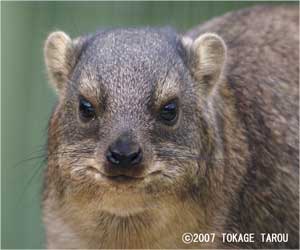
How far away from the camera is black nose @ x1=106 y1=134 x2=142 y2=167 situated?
22.2ft

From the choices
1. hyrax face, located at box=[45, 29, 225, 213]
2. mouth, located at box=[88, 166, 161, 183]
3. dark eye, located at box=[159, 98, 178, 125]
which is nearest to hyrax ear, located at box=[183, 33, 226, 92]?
hyrax face, located at box=[45, 29, 225, 213]

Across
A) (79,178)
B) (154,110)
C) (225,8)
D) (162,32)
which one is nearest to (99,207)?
(79,178)

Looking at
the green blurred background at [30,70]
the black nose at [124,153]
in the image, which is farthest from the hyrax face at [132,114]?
the green blurred background at [30,70]

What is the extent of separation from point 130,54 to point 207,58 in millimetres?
680

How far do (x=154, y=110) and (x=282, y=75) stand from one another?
76.1 inches

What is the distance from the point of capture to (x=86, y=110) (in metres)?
7.37

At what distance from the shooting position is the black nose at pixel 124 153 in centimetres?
677

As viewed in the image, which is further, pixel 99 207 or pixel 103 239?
pixel 103 239

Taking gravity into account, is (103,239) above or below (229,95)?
below

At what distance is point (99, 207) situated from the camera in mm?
7520

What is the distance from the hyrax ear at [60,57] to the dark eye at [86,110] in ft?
1.65

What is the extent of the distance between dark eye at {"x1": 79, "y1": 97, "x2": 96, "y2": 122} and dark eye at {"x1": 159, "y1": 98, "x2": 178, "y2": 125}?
18.3 inches

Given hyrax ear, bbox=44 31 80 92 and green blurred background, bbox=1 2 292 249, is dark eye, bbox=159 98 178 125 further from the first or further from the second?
green blurred background, bbox=1 2 292 249

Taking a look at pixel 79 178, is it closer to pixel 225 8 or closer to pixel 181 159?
pixel 181 159
